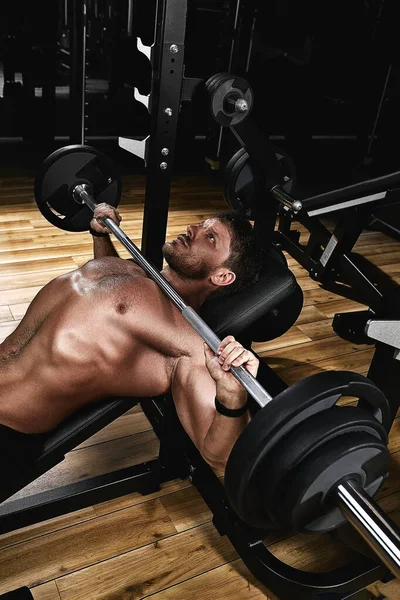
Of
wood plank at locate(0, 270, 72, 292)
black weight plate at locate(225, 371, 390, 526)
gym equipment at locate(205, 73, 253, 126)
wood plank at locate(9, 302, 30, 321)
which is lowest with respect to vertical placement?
wood plank at locate(0, 270, 72, 292)

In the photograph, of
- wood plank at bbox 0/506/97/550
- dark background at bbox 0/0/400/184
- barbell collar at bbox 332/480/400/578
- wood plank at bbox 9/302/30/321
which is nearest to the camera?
barbell collar at bbox 332/480/400/578

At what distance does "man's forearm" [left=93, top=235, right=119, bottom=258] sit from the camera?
5.41 ft

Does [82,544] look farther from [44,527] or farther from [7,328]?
[7,328]

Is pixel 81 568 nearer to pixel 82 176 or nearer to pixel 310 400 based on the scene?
pixel 310 400

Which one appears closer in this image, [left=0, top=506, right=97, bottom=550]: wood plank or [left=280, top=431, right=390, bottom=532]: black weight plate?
[left=280, top=431, right=390, bottom=532]: black weight plate

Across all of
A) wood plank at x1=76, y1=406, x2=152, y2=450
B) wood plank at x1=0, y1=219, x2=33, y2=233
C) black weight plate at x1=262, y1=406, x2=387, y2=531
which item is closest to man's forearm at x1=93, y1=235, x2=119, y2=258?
wood plank at x1=76, y1=406, x2=152, y2=450

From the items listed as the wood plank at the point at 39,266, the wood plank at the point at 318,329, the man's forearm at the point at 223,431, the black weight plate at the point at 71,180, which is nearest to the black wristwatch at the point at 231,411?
the man's forearm at the point at 223,431

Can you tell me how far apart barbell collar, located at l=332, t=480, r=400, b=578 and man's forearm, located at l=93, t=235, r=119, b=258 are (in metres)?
1.09

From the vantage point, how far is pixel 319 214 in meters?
2.32

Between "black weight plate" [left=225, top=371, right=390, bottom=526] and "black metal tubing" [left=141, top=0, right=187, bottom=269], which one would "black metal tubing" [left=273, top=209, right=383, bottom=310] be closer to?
"black metal tubing" [left=141, top=0, right=187, bottom=269]

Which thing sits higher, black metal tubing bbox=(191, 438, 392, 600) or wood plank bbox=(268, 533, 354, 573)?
black metal tubing bbox=(191, 438, 392, 600)

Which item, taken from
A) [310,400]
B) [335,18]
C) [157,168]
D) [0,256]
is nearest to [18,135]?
[0,256]

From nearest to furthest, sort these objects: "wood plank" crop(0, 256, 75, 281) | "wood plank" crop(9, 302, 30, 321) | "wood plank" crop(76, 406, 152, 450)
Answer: "wood plank" crop(76, 406, 152, 450) < "wood plank" crop(9, 302, 30, 321) < "wood plank" crop(0, 256, 75, 281)

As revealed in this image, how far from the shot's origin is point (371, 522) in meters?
0.70
